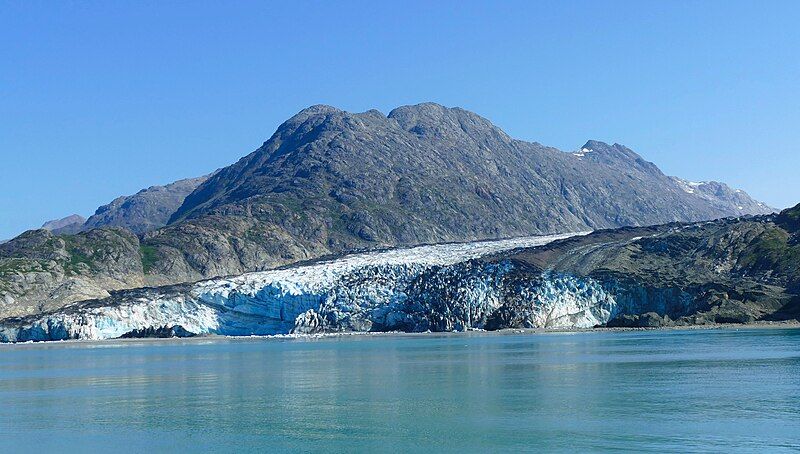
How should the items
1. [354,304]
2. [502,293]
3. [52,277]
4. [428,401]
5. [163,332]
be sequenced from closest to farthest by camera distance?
[428,401]
[502,293]
[354,304]
[163,332]
[52,277]

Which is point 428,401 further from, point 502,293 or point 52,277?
point 52,277

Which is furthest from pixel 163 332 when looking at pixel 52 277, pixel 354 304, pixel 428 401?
pixel 428 401

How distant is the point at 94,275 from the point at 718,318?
4810 inches

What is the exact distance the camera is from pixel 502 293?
141500mm

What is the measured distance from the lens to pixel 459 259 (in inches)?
6511

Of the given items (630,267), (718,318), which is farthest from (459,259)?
(718,318)

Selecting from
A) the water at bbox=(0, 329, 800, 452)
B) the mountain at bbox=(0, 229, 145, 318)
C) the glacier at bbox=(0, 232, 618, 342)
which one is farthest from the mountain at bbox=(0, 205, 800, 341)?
the water at bbox=(0, 329, 800, 452)

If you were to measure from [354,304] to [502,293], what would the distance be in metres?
23.7

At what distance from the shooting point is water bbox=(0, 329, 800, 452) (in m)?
40.9

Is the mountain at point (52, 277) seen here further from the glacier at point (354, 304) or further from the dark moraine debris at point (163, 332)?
the dark moraine debris at point (163, 332)

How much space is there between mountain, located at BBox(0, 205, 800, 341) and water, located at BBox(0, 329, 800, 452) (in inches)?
1525

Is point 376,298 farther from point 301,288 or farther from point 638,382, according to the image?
point 638,382

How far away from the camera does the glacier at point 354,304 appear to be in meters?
139

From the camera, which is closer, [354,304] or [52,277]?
[354,304]
